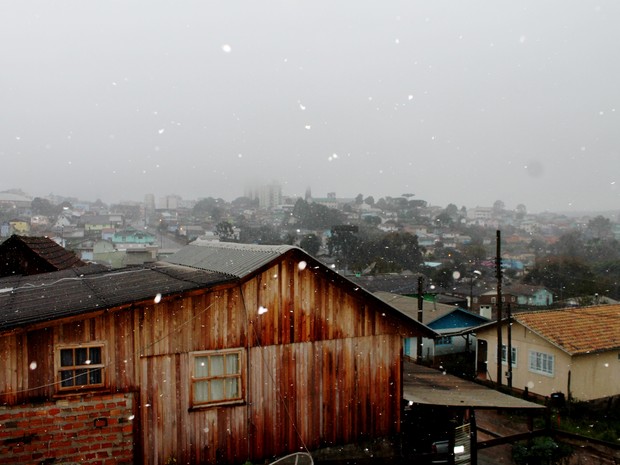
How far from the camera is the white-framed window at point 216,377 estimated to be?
9328 millimetres

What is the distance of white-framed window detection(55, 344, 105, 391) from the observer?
332 inches

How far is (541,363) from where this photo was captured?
2148 centimetres

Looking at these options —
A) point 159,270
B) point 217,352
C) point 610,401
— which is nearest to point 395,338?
point 217,352

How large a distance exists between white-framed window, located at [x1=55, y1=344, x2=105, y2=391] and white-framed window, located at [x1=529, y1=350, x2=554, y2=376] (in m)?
18.7

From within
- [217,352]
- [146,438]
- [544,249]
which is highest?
[217,352]

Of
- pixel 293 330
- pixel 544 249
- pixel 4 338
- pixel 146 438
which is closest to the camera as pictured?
pixel 4 338

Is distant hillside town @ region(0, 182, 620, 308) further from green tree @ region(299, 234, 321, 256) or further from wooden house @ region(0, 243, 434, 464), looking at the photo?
wooden house @ region(0, 243, 434, 464)

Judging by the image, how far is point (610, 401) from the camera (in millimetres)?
20438

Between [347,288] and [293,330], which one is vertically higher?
[347,288]

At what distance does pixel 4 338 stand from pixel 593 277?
5958 centimetres

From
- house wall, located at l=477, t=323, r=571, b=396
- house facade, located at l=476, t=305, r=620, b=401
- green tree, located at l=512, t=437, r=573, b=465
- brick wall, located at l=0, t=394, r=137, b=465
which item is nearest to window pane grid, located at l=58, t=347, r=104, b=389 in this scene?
brick wall, located at l=0, t=394, r=137, b=465

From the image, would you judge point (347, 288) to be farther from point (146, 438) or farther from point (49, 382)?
point (49, 382)

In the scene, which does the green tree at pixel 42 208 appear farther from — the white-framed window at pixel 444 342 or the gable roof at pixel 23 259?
the white-framed window at pixel 444 342

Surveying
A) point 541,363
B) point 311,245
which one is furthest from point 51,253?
point 311,245
